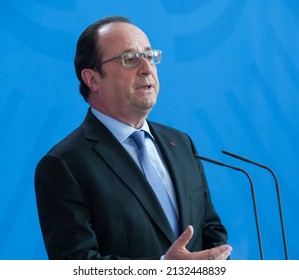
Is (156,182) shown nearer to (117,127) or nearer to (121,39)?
(117,127)

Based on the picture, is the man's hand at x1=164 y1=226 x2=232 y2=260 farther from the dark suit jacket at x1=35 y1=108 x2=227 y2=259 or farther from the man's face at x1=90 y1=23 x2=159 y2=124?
the man's face at x1=90 y1=23 x2=159 y2=124

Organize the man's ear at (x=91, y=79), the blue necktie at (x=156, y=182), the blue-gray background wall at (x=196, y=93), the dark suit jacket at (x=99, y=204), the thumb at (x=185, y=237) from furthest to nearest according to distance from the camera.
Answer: the blue-gray background wall at (x=196, y=93) < the man's ear at (x=91, y=79) < the blue necktie at (x=156, y=182) < the dark suit jacket at (x=99, y=204) < the thumb at (x=185, y=237)

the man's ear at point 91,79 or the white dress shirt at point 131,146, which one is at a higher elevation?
the man's ear at point 91,79

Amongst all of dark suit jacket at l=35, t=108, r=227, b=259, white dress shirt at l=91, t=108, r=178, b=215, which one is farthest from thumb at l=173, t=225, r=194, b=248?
white dress shirt at l=91, t=108, r=178, b=215

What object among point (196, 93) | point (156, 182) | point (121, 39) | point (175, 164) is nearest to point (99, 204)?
point (156, 182)

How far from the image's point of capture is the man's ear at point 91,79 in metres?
1.91

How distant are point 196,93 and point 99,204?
1564mm

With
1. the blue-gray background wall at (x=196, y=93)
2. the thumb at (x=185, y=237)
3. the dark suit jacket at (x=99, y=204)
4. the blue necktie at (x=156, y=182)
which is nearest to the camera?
the thumb at (x=185, y=237)

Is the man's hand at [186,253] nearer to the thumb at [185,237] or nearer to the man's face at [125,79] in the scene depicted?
the thumb at [185,237]

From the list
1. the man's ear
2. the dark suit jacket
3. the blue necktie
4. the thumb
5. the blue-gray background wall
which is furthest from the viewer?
the blue-gray background wall

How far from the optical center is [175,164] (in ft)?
6.06

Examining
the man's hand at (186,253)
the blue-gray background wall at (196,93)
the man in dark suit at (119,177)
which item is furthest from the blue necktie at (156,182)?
the blue-gray background wall at (196,93)

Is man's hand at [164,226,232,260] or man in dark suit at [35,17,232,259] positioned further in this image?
man in dark suit at [35,17,232,259]

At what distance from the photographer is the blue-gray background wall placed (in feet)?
9.28
